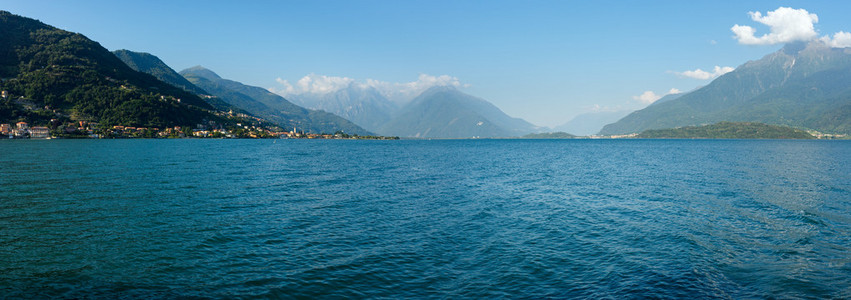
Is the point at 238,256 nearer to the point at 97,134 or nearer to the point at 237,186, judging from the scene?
the point at 237,186

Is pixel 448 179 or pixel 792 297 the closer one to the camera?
pixel 792 297

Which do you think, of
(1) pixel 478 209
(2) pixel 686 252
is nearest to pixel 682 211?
(2) pixel 686 252

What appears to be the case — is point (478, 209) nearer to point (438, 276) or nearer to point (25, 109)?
point (438, 276)

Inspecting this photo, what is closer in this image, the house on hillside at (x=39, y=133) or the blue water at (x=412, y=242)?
the blue water at (x=412, y=242)

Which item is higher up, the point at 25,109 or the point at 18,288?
the point at 25,109

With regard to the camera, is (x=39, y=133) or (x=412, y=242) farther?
(x=39, y=133)

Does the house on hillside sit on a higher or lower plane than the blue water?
higher

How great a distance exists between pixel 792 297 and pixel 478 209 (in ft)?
66.3

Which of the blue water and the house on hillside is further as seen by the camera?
the house on hillside

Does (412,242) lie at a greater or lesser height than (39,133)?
lesser

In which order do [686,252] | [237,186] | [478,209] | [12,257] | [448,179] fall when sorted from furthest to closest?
[448,179] → [237,186] → [478,209] → [686,252] → [12,257]

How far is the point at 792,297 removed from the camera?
48.6 feet

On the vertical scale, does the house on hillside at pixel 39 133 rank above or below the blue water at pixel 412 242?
above

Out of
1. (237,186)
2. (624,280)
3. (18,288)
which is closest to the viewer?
(18,288)
